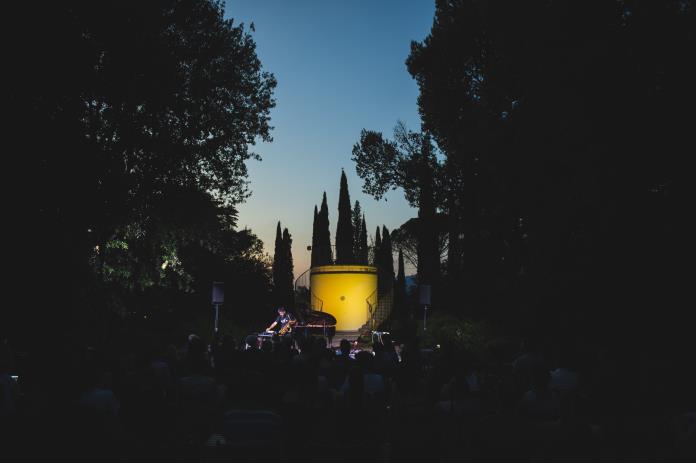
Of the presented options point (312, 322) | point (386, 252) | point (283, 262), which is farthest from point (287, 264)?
point (312, 322)

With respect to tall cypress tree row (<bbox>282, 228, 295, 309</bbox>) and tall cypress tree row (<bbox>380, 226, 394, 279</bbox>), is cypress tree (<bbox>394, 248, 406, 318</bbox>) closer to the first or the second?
tall cypress tree row (<bbox>380, 226, 394, 279</bbox>)

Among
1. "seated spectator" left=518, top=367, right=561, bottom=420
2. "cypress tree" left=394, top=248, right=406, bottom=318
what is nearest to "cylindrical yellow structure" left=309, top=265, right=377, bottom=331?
"cypress tree" left=394, top=248, right=406, bottom=318

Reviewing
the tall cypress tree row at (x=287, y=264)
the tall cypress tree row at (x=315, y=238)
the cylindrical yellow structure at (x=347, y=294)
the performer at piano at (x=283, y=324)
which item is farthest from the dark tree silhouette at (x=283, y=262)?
the performer at piano at (x=283, y=324)

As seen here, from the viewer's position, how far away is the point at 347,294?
25.5 metres

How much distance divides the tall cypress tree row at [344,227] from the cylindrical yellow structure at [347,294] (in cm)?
1894

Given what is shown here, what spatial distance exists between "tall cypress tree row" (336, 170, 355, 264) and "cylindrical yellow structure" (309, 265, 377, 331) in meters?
18.9

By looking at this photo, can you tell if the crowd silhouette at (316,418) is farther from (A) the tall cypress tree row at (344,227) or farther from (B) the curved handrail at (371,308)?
(A) the tall cypress tree row at (344,227)

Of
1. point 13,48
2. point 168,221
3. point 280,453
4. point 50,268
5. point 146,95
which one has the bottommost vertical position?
point 280,453

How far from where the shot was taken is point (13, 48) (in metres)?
9.09

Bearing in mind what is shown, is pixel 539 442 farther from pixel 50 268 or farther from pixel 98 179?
pixel 98 179

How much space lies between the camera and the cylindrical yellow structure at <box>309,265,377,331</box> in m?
25.5

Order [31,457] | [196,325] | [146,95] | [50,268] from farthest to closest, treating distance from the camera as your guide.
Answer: [196,325] < [146,95] < [50,268] < [31,457]

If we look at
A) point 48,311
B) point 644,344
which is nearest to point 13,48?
point 48,311

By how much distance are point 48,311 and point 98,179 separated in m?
3.28
